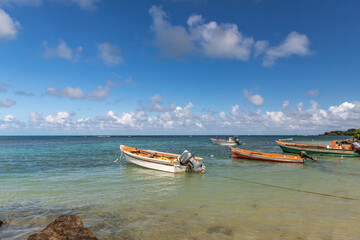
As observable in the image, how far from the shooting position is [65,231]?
5062 mm

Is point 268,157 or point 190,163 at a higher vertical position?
point 190,163

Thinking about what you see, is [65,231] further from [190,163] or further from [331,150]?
[331,150]

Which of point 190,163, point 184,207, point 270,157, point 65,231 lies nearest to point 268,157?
point 270,157

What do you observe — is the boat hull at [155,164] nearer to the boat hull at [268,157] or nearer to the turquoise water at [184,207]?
the turquoise water at [184,207]

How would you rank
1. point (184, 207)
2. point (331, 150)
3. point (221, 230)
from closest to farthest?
point (221, 230)
point (184, 207)
point (331, 150)

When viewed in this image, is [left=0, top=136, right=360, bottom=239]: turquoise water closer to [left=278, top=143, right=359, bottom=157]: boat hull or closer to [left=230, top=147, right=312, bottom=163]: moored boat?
[left=230, top=147, right=312, bottom=163]: moored boat

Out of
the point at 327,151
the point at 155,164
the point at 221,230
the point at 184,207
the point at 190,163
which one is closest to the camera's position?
the point at 221,230

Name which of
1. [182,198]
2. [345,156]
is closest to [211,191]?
[182,198]

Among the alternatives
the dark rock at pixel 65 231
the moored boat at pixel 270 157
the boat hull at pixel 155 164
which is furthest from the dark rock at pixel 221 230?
the moored boat at pixel 270 157

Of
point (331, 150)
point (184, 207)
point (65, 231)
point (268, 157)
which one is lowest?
point (184, 207)

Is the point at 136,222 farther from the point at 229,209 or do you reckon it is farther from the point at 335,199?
the point at 335,199

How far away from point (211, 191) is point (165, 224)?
536cm

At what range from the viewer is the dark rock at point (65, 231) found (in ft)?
15.8

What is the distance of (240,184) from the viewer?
575 inches
